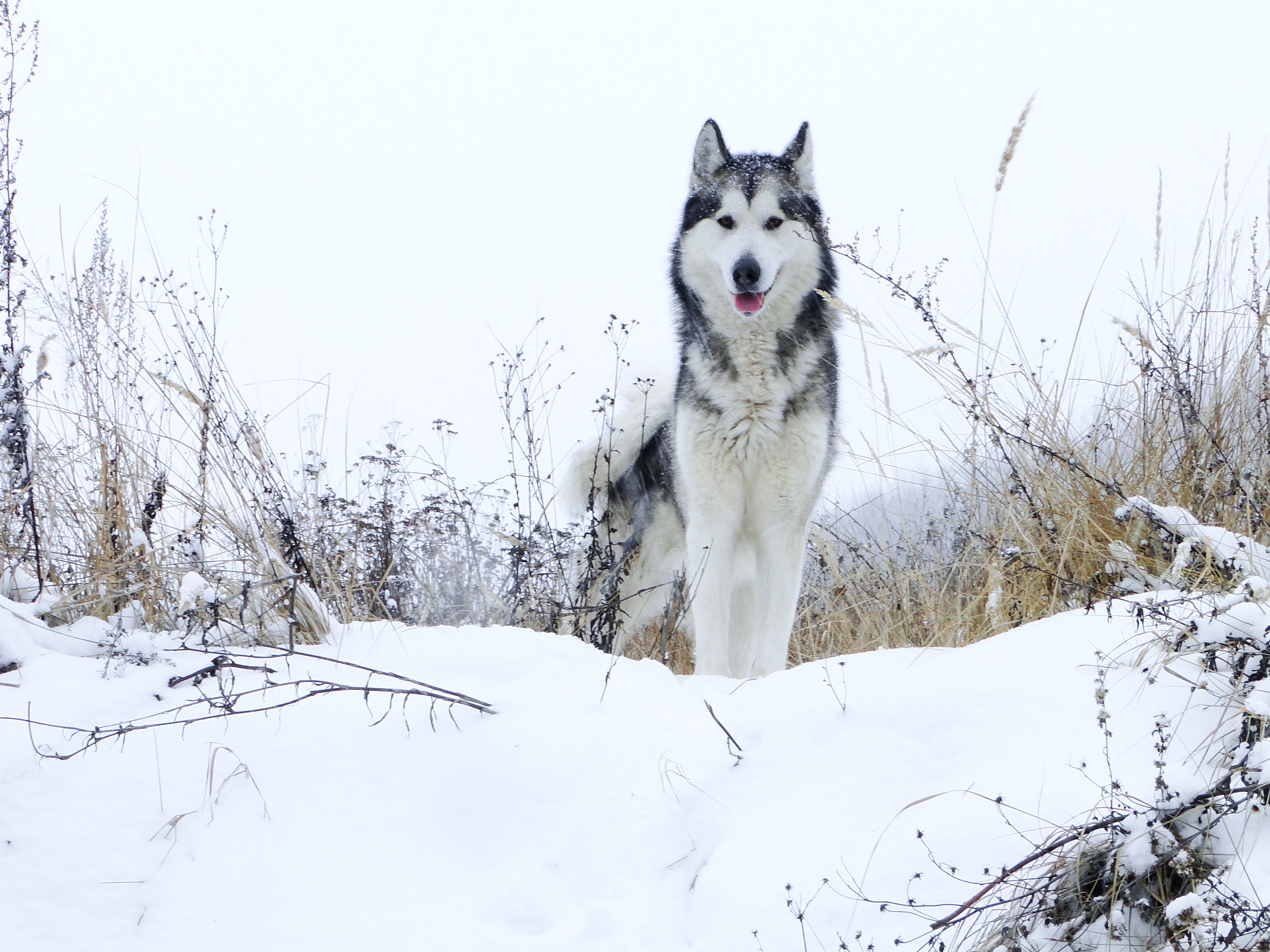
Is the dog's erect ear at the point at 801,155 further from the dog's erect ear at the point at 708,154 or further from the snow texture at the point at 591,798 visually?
the snow texture at the point at 591,798

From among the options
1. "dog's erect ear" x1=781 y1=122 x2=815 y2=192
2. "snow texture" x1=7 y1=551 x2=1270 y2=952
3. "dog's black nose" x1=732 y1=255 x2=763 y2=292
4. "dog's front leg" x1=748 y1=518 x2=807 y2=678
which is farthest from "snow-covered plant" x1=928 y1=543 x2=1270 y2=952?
"dog's erect ear" x1=781 y1=122 x2=815 y2=192

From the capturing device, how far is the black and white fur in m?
3.34

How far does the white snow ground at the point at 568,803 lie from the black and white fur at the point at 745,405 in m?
1.15

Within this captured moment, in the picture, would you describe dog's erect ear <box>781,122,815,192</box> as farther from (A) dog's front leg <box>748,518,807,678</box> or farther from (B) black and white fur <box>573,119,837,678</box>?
(A) dog's front leg <box>748,518,807,678</box>

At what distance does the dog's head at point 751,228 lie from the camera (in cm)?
337

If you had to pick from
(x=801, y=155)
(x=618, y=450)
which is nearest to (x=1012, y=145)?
(x=801, y=155)

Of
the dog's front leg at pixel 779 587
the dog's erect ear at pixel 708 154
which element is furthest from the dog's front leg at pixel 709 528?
the dog's erect ear at pixel 708 154

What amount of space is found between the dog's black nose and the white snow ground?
5.21ft

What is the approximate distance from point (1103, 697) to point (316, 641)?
2.02 metres

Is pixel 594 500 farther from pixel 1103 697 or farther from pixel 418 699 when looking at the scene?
pixel 1103 697

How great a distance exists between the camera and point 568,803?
1.87m

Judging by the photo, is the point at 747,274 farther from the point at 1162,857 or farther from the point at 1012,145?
the point at 1162,857

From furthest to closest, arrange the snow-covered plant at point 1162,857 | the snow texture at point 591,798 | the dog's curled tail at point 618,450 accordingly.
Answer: the dog's curled tail at point 618,450 < the snow texture at point 591,798 < the snow-covered plant at point 1162,857

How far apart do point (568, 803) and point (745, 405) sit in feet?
5.95
